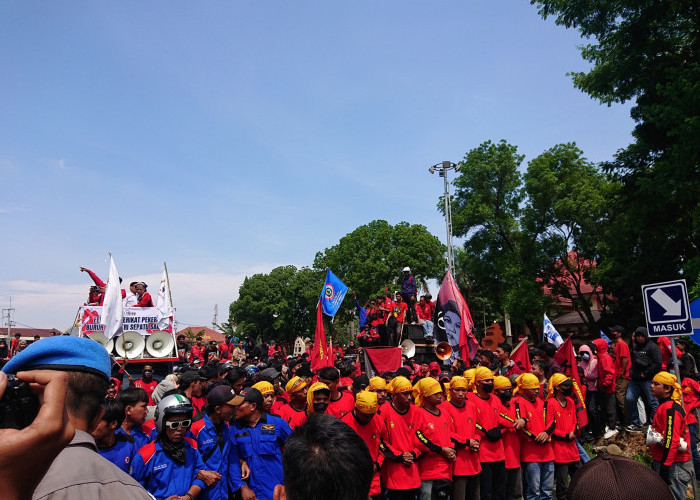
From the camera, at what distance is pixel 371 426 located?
5.66 m

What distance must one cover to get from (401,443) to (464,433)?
3.66 ft

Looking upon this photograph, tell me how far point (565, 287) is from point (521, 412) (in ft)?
79.3

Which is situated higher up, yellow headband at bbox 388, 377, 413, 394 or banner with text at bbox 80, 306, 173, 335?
banner with text at bbox 80, 306, 173, 335

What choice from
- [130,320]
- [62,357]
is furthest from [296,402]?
[130,320]

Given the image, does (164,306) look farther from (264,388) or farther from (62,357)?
(62,357)

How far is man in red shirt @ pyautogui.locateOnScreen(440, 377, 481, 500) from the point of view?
247 inches

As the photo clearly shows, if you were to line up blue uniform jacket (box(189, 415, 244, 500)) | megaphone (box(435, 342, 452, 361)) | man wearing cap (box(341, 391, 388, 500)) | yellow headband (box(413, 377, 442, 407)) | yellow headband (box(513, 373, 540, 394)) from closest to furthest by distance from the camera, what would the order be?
blue uniform jacket (box(189, 415, 244, 500))
man wearing cap (box(341, 391, 388, 500))
yellow headband (box(413, 377, 442, 407))
yellow headband (box(513, 373, 540, 394))
megaphone (box(435, 342, 452, 361))

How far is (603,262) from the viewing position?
23.9 meters

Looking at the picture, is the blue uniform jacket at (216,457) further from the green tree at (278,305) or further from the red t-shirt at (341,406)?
the green tree at (278,305)

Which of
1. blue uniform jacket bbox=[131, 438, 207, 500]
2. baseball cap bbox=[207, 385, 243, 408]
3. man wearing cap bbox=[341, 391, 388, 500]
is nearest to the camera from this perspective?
blue uniform jacket bbox=[131, 438, 207, 500]

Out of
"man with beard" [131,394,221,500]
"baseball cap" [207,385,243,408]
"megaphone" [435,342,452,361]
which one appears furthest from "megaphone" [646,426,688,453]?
"megaphone" [435,342,452,361]

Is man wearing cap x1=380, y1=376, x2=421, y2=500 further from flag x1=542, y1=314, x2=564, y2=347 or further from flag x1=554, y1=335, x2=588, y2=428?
flag x1=542, y1=314, x2=564, y2=347

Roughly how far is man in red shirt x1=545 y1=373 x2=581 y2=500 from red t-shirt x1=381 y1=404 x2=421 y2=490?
2179mm

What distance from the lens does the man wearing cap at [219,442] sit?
4.66 meters
